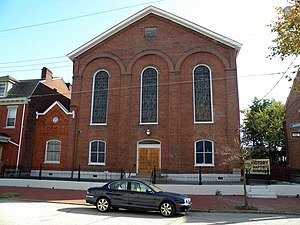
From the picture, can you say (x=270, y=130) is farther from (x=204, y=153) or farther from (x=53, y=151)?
(x=53, y=151)

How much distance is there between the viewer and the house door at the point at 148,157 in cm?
2131

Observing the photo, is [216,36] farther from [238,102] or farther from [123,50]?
[123,50]

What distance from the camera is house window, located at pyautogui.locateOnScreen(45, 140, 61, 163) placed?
Result: 23406 millimetres

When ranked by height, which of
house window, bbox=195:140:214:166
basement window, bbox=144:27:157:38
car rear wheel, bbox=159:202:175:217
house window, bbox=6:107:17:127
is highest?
basement window, bbox=144:27:157:38

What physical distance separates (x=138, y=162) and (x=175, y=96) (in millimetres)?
6335

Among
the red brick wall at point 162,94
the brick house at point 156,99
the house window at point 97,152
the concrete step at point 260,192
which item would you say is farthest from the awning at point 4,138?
the concrete step at point 260,192

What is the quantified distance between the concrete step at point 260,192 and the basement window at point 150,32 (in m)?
15.4

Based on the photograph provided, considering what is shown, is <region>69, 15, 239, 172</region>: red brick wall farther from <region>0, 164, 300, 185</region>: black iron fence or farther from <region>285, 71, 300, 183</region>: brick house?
<region>285, 71, 300, 183</region>: brick house

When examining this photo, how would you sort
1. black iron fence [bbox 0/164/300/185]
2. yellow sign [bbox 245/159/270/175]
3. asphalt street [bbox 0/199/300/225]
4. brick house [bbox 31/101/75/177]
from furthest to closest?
brick house [bbox 31/101/75/177], black iron fence [bbox 0/164/300/185], yellow sign [bbox 245/159/270/175], asphalt street [bbox 0/199/300/225]

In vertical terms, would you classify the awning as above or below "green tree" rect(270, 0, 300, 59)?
below

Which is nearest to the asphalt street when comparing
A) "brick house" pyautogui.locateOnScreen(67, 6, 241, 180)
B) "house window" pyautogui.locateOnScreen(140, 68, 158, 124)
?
"brick house" pyautogui.locateOnScreen(67, 6, 241, 180)

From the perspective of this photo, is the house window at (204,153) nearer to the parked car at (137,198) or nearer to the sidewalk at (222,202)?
the sidewalk at (222,202)

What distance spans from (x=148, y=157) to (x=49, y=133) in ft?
31.8

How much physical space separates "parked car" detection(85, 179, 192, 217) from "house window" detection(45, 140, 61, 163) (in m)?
13.5
